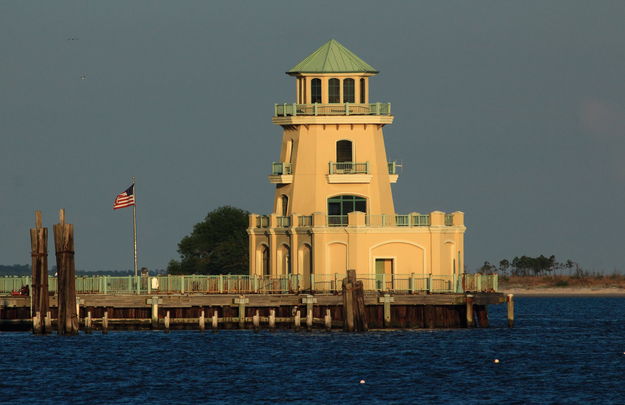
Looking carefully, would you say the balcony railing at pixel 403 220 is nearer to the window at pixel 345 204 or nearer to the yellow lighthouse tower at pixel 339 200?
the yellow lighthouse tower at pixel 339 200

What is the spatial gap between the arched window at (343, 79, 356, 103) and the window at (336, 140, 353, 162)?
2550 millimetres

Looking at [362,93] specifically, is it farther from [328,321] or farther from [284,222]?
[328,321]

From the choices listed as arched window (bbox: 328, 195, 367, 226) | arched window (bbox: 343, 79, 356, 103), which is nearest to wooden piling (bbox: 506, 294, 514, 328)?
arched window (bbox: 328, 195, 367, 226)

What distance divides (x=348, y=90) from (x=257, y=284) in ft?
46.5

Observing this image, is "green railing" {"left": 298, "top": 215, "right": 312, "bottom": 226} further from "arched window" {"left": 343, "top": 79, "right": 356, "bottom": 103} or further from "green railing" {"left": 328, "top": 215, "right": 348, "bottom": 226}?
"arched window" {"left": 343, "top": 79, "right": 356, "bottom": 103}

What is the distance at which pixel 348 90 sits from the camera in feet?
375

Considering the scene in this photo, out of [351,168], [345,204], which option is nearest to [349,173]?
[351,168]

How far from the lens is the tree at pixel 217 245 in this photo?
593ft

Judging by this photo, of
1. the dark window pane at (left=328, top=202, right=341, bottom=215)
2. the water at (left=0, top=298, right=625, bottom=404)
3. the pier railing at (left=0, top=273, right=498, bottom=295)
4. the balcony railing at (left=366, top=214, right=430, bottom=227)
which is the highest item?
the dark window pane at (left=328, top=202, right=341, bottom=215)

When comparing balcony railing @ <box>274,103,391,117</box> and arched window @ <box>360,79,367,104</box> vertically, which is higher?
arched window @ <box>360,79,367,104</box>

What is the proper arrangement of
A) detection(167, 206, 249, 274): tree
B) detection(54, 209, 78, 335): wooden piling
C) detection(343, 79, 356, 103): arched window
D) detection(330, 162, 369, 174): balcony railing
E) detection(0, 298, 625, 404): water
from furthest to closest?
detection(167, 206, 249, 274): tree < detection(343, 79, 356, 103): arched window < detection(330, 162, 369, 174): balcony railing < detection(54, 209, 78, 335): wooden piling < detection(0, 298, 625, 404): water

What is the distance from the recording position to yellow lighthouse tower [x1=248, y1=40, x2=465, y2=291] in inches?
4348

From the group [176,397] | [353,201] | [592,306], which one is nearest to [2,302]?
[353,201]

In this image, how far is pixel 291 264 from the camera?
113 m
